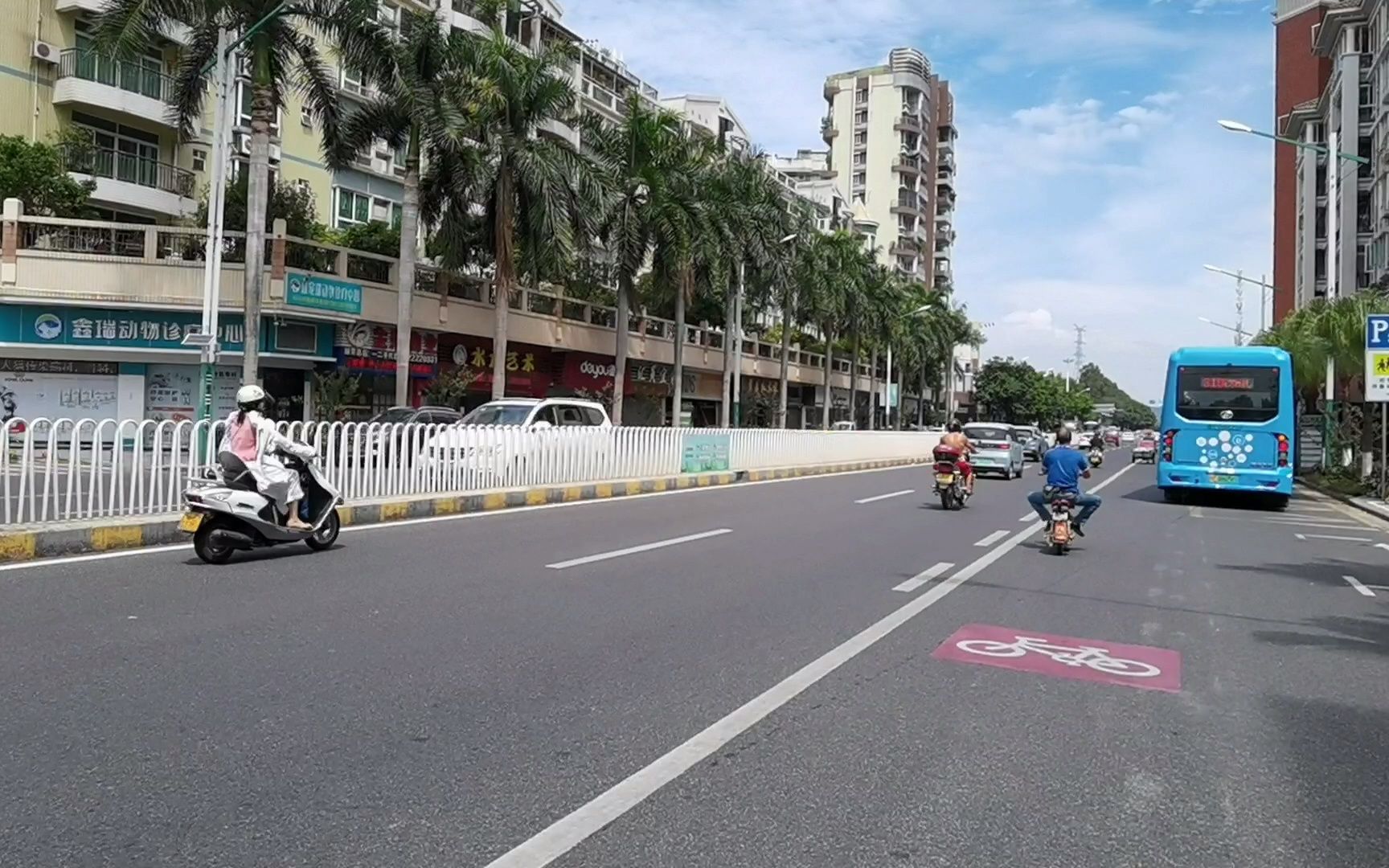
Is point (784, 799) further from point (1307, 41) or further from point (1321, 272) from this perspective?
point (1307, 41)

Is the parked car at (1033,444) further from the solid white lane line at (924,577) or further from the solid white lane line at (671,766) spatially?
the solid white lane line at (671,766)

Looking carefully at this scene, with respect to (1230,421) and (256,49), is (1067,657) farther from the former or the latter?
(256,49)

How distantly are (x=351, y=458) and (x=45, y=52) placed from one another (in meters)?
23.4

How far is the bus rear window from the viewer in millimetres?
20859

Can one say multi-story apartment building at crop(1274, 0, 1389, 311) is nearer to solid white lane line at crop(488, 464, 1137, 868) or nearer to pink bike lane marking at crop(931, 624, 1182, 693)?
pink bike lane marking at crop(931, 624, 1182, 693)

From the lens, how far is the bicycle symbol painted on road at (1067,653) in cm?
682

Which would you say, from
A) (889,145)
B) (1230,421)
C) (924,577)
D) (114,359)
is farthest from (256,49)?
(889,145)

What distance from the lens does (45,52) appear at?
30.1m

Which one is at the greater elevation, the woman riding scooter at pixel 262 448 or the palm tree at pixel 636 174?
the palm tree at pixel 636 174

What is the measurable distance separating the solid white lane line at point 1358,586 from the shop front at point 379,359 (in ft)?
82.6

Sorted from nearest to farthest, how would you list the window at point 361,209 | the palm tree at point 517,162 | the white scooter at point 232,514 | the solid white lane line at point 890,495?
the white scooter at point 232,514 → the solid white lane line at point 890,495 → the palm tree at point 517,162 → the window at point 361,209

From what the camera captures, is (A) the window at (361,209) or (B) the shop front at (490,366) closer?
(B) the shop front at (490,366)

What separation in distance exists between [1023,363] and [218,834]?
113 meters

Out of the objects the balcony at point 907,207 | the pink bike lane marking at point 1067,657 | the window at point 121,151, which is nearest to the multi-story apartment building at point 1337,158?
the balcony at point 907,207
